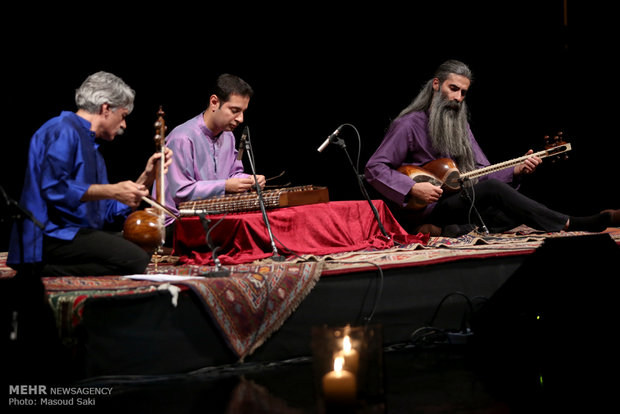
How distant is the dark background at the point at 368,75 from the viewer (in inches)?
220

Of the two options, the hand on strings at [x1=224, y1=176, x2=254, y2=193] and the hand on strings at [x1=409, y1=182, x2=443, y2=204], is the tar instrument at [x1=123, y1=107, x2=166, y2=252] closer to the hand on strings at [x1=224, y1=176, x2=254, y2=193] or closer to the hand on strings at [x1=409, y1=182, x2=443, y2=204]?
the hand on strings at [x1=224, y1=176, x2=254, y2=193]

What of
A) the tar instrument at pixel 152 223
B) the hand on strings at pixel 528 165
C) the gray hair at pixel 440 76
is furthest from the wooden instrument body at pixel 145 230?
the hand on strings at pixel 528 165

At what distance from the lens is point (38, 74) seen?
495 centimetres

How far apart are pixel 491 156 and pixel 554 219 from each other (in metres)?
1.74

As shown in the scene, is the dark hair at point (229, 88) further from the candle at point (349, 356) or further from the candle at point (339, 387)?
the candle at point (339, 387)

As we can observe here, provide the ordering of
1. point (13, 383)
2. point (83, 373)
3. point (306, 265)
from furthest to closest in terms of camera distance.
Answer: point (306, 265)
point (83, 373)
point (13, 383)

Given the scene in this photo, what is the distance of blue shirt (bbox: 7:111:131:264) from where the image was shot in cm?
320

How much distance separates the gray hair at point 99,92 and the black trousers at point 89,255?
732 millimetres

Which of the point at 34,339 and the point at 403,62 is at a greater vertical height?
the point at 403,62

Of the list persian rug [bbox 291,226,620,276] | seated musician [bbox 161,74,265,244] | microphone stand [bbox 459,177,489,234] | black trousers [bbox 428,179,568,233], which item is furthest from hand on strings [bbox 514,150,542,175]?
seated musician [bbox 161,74,265,244]

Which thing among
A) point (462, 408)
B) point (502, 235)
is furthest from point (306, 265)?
point (502, 235)

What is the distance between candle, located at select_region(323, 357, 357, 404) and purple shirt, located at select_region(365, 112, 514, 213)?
3376 mm

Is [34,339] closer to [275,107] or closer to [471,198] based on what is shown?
[471,198]

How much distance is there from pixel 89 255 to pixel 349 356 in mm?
1988
